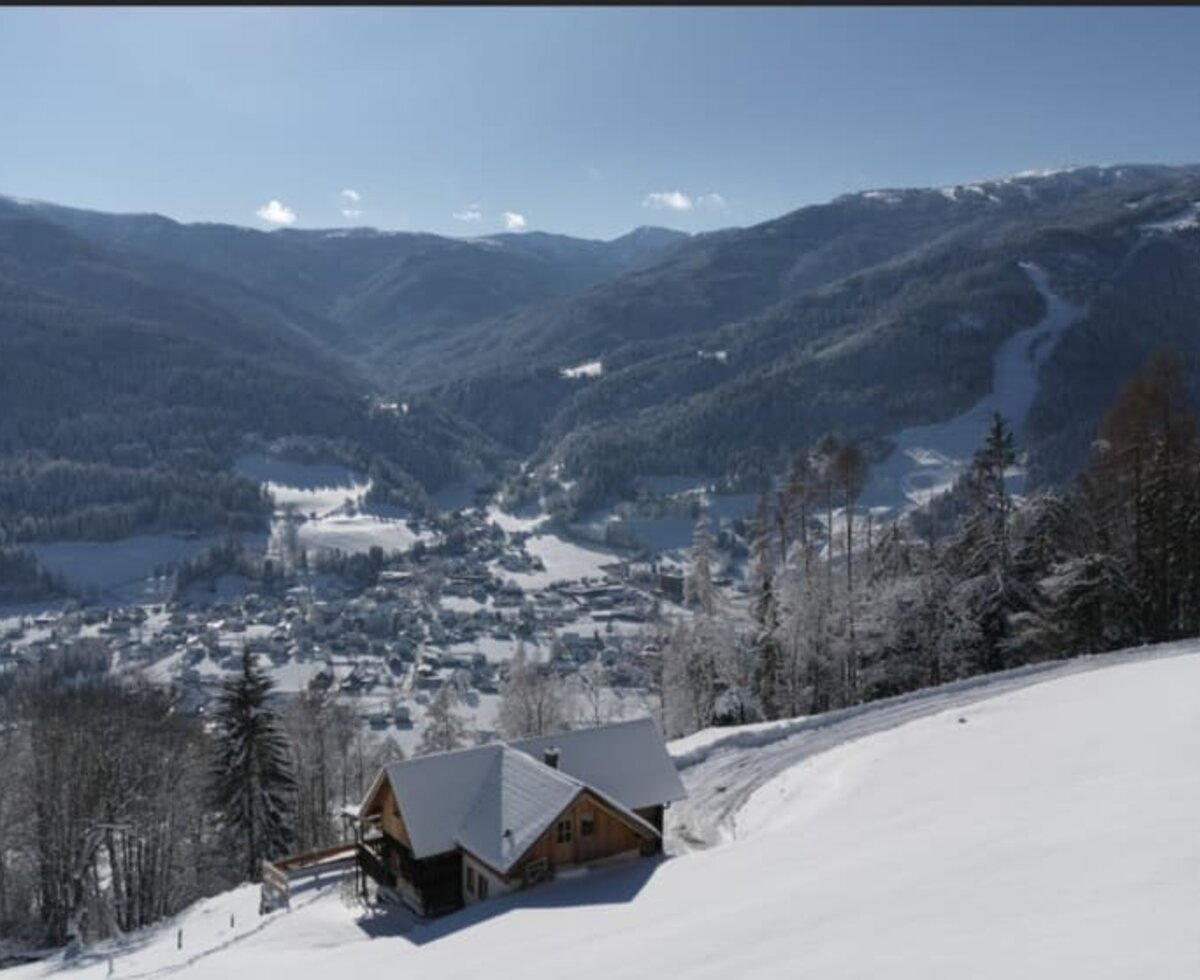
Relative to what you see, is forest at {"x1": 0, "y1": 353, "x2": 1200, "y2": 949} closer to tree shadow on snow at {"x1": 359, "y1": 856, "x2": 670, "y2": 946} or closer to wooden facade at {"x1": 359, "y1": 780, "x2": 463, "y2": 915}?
wooden facade at {"x1": 359, "y1": 780, "x2": 463, "y2": 915}

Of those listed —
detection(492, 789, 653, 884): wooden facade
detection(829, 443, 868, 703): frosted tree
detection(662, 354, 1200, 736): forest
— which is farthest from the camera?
detection(829, 443, 868, 703): frosted tree

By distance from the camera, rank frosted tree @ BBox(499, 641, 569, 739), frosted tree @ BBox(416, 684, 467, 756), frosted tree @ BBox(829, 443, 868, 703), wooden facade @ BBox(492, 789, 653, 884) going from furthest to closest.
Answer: frosted tree @ BBox(416, 684, 467, 756) → frosted tree @ BBox(499, 641, 569, 739) → frosted tree @ BBox(829, 443, 868, 703) → wooden facade @ BBox(492, 789, 653, 884)

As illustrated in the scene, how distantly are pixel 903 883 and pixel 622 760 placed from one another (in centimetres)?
1564

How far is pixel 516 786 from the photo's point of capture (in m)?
26.7

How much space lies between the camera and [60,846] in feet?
150

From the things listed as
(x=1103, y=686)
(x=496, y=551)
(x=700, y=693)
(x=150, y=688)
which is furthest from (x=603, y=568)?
(x=1103, y=686)

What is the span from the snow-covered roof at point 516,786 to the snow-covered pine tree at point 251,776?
1389cm

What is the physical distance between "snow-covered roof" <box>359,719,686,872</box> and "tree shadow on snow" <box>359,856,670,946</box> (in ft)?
3.40

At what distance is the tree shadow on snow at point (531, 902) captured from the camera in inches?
866

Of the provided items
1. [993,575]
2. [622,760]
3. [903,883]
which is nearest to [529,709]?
[993,575]

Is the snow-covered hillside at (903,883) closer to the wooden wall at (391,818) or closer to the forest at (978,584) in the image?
the wooden wall at (391,818)

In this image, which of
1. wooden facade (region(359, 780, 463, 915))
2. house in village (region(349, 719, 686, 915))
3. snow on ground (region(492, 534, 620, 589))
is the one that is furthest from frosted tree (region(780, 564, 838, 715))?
snow on ground (region(492, 534, 620, 589))

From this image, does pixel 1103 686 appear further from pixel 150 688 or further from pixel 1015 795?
pixel 150 688

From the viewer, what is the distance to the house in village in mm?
25312
